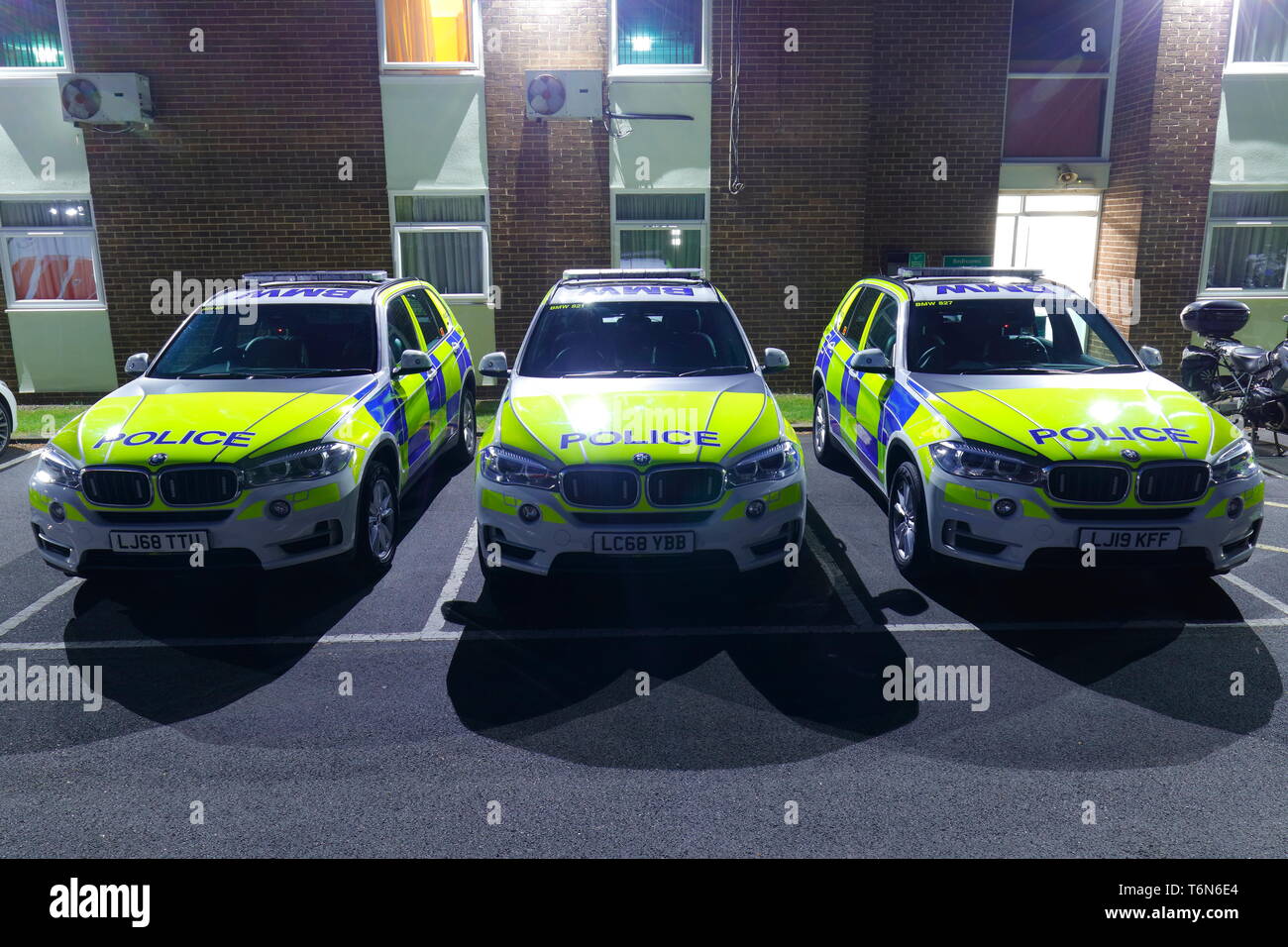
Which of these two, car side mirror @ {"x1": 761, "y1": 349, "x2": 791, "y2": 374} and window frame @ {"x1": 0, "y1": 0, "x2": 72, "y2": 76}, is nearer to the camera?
car side mirror @ {"x1": 761, "y1": 349, "x2": 791, "y2": 374}

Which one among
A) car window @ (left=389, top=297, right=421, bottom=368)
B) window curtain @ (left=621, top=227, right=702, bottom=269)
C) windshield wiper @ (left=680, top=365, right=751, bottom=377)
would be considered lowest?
windshield wiper @ (left=680, top=365, right=751, bottom=377)

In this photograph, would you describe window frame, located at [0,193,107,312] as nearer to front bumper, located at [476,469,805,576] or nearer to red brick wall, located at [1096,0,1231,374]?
front bumper, located at [476,469,805,576]

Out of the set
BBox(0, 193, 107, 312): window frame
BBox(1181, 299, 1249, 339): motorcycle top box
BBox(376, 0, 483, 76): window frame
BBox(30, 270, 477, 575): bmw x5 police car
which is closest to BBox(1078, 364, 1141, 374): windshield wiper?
BBox(1181, 299, 1249, 339): motorcycle top box

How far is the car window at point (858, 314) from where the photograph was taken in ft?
27.5

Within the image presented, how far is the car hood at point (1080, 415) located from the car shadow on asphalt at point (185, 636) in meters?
4.04

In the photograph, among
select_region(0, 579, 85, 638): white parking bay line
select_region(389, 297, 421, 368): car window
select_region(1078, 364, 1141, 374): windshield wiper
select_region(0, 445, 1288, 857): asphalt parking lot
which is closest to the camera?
select_region(0, 445, 1288, 857): asphalt parking lot

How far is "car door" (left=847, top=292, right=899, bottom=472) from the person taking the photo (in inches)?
281

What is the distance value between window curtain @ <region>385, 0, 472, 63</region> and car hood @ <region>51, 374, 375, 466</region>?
25.4 ft

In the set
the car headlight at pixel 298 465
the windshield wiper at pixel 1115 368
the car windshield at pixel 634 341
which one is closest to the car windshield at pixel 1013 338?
the windshield wiper at pixel 1115 368

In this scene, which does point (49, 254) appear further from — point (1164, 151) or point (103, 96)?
point (1164, 151)

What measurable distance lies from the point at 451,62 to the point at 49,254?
614 centimetres

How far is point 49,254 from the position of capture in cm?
1323

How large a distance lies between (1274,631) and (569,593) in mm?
4152

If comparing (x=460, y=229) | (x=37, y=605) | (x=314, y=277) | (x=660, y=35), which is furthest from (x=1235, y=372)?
(x=37, y=605)
